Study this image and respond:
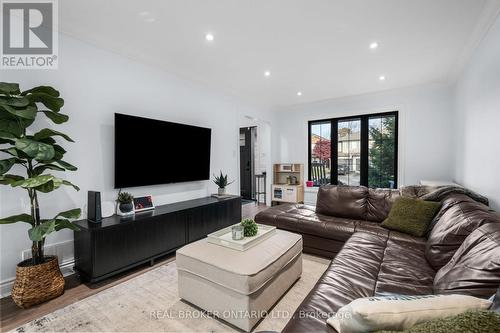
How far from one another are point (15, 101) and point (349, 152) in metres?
5.38

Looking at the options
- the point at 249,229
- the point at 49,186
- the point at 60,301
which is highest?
the point at 49,186

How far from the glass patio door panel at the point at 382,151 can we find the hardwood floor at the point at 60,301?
459 centimetres

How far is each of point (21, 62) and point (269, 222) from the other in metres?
3.24

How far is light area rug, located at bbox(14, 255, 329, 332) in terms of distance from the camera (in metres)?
1.66

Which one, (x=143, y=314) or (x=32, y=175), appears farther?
(x=32, y=175)

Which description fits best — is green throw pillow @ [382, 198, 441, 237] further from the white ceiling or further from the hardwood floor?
the hardwood floor

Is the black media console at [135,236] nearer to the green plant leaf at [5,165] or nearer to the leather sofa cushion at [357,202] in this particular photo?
the green plant leaf at [5,165]

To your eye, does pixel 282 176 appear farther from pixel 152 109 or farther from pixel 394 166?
pixel 152 109

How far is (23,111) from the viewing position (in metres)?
1.80

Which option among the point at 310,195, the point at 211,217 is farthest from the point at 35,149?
the point at 310,195

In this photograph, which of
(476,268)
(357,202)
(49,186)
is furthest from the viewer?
(357,202)

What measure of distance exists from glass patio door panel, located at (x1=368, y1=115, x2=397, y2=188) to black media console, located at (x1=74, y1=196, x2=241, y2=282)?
3.65 meters

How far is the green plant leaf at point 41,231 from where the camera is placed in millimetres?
1803

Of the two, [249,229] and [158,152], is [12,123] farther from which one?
[249,229]
